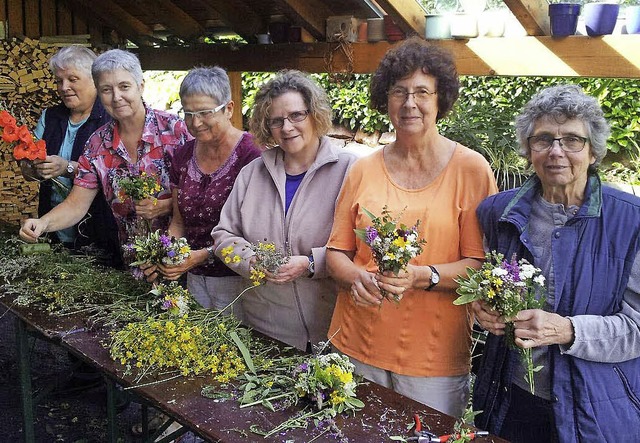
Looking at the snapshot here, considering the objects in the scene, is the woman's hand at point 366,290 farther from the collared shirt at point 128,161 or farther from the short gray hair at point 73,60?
the short gray hair at point 73,60

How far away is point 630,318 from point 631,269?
0.15 metres

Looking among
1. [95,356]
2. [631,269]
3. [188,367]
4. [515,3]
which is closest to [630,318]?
[631,269]

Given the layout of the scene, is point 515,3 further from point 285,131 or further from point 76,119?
point 76,119

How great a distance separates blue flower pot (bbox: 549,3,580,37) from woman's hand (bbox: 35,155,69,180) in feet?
11.0

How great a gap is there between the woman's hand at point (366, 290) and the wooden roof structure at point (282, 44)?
110 inches

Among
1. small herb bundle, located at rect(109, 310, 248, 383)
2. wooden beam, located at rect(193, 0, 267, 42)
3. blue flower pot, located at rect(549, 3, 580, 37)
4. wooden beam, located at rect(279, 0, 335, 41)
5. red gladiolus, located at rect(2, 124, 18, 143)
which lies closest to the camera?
small herb bundle, located at rect(109, 310, 248, 383)

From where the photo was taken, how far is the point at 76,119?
4.51m

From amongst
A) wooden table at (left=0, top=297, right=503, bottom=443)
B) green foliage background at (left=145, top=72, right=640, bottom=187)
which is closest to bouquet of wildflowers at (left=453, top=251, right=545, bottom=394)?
wooden table at (left=0, top=297, right=503, bottom=443)

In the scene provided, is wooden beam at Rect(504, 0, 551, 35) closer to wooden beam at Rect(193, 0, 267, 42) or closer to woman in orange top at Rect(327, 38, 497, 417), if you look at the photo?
woman in orange top at Rect(327, 38, 497, 417)

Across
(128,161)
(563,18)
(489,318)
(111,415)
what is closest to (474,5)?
(563,18)

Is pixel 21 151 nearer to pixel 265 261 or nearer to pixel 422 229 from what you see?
pixel 265 261

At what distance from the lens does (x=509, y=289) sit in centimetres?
205

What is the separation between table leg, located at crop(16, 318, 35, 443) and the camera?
3.52 meters

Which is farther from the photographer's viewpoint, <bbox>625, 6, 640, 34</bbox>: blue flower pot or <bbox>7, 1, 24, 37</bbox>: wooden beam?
<bbox>7, 1, 24, 37</bbox>: wooden beam
